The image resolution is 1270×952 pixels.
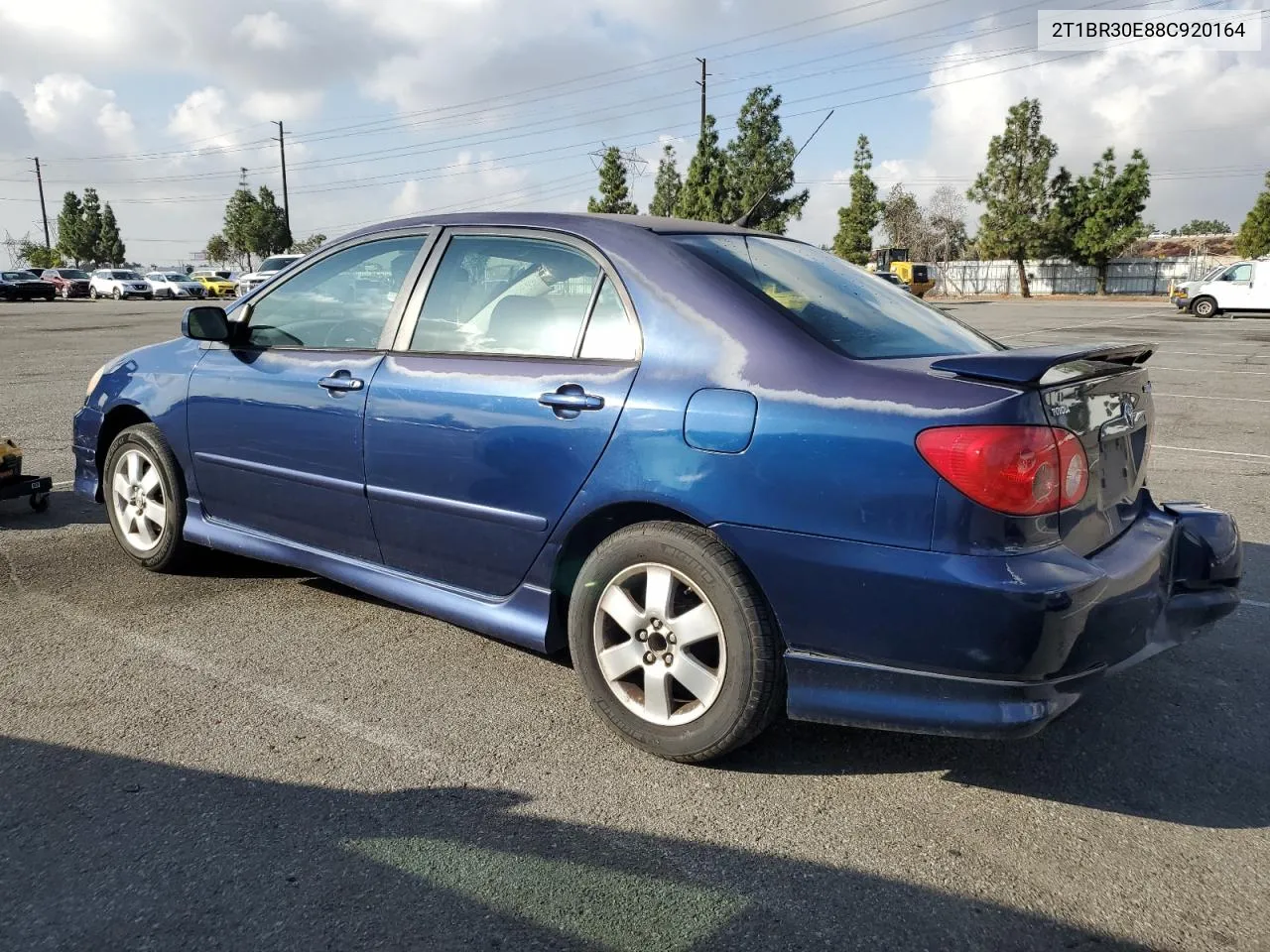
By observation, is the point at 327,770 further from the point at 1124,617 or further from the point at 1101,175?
the point at 1101,175

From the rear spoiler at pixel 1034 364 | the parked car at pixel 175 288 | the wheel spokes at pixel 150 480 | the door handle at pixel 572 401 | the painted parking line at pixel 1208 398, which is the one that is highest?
the parked car at pixel 175 288

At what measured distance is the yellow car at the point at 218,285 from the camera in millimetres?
54156

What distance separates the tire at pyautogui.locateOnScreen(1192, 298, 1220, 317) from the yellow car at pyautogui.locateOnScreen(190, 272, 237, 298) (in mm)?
43952

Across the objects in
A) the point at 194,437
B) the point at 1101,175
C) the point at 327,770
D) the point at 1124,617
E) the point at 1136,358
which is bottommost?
the point at 327,770

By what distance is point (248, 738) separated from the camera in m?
3.11

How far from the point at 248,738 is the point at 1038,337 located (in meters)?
21.0

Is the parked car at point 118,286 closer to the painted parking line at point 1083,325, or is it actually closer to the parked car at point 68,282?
the parked car at point 68,282

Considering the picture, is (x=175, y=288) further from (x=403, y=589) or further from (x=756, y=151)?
(x=403, y=589)

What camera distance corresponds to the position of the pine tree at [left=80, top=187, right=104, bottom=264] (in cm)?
8425

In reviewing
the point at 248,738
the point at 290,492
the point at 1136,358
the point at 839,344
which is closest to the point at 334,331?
the point at 290,492

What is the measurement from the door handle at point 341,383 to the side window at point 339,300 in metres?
0.14

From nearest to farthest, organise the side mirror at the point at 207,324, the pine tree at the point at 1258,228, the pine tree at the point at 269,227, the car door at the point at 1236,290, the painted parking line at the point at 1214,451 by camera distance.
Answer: the side mirror at the point at 207,324 < the painted parking line at the point at 1214,451 < the car door at the point at 1236,290 < the pine tree at the point at 1258,228 < the pine tree at the point at 269,227

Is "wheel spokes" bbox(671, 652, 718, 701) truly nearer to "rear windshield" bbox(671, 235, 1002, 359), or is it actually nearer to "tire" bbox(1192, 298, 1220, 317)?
"rear windshield" bbox(671, 235, 1002, 359)

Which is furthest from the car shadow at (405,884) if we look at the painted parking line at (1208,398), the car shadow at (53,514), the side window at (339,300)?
the painted parking line at (1208,398)
